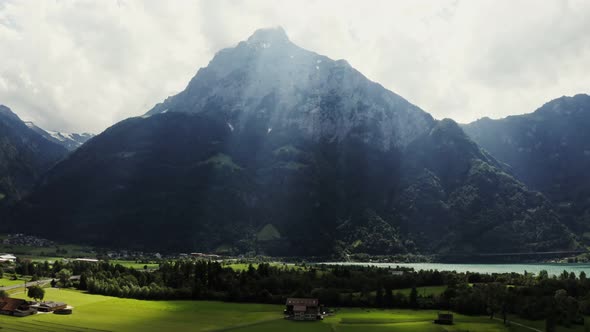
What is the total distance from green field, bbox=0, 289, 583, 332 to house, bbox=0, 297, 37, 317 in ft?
10.8

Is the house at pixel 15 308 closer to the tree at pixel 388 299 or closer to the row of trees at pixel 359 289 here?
the row of trees at pixel 359 289

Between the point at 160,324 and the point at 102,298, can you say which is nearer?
the point at 160,324

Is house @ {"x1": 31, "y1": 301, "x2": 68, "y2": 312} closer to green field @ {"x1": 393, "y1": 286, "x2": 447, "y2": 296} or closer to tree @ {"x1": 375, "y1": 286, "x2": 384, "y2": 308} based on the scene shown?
tree @ {"x1": 375, "y1": 286, "x2": 384, "y2": 308}

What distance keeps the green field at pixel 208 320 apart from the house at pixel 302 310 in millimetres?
2681

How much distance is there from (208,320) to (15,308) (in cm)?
4474

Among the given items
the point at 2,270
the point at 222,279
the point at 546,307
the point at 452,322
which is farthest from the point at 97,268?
the point at 546,307

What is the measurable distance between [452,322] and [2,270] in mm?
162842

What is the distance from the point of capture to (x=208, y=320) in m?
124

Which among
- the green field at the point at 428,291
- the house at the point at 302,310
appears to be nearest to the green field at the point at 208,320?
the house at the point at 302,310

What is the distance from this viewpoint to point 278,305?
155000 millimetres

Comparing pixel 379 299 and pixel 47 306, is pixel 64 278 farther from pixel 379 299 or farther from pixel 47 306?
pixel 379 299

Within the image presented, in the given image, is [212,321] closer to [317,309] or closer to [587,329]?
[317,309]

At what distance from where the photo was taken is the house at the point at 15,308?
12332cm

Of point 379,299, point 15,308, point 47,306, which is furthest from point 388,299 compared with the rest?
point 15,308
